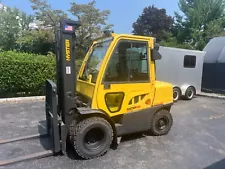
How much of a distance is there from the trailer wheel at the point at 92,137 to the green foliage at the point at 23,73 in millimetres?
5760

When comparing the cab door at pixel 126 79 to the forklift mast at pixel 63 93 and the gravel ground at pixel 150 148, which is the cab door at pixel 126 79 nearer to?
the forklift mast at pixel 63 93

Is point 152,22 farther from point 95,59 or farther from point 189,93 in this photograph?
point 95,59

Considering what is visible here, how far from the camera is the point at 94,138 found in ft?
12.5

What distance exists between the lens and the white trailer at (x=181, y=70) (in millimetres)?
9152

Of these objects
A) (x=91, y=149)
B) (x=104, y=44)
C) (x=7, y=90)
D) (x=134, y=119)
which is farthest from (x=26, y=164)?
(x=7, y=90)

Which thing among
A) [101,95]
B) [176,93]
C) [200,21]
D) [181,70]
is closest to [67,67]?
[101,95]

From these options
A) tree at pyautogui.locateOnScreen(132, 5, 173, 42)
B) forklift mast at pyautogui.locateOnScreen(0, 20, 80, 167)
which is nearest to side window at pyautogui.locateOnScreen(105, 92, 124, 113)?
forklift mast at pyautogui.locateOnScreen(0, 20, 80, 167)

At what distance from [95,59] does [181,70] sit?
631cm

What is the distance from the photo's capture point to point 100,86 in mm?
3742

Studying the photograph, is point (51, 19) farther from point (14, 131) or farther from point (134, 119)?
point (134, 119)

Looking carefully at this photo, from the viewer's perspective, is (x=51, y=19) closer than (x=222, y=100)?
No

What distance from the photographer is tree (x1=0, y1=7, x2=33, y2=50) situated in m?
14.4

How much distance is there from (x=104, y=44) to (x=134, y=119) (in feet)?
5.04

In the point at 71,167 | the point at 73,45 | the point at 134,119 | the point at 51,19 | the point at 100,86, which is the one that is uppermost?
the point at 51,19
